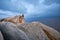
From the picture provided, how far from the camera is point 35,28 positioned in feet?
7.00

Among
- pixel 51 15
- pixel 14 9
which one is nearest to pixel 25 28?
pixel 14 9

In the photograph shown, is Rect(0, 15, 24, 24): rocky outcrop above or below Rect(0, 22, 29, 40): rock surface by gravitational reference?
above

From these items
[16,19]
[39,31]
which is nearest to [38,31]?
[39,31]

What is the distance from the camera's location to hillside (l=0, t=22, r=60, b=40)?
203 centimetres

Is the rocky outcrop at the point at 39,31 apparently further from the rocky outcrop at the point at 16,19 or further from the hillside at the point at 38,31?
the rocky outcrop at the point at 16,19

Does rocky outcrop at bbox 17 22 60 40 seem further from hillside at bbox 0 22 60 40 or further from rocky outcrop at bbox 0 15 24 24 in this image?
rocky outcrop at bbox 0 15 24 24

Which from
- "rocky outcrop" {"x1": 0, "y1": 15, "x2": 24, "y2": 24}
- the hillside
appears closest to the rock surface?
the hillside

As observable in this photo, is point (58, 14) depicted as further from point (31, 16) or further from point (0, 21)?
point (0, 21)

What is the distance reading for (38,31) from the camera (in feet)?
6.92

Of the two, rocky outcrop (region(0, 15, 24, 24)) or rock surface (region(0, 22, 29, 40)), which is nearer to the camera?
rock surface (region(0, 22, 29, 40))

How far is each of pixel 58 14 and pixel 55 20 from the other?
0.11 meters

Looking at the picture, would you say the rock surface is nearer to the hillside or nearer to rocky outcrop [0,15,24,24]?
the hillside

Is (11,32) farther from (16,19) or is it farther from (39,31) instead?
(39,31)

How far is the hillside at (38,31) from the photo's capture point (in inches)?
80.0
